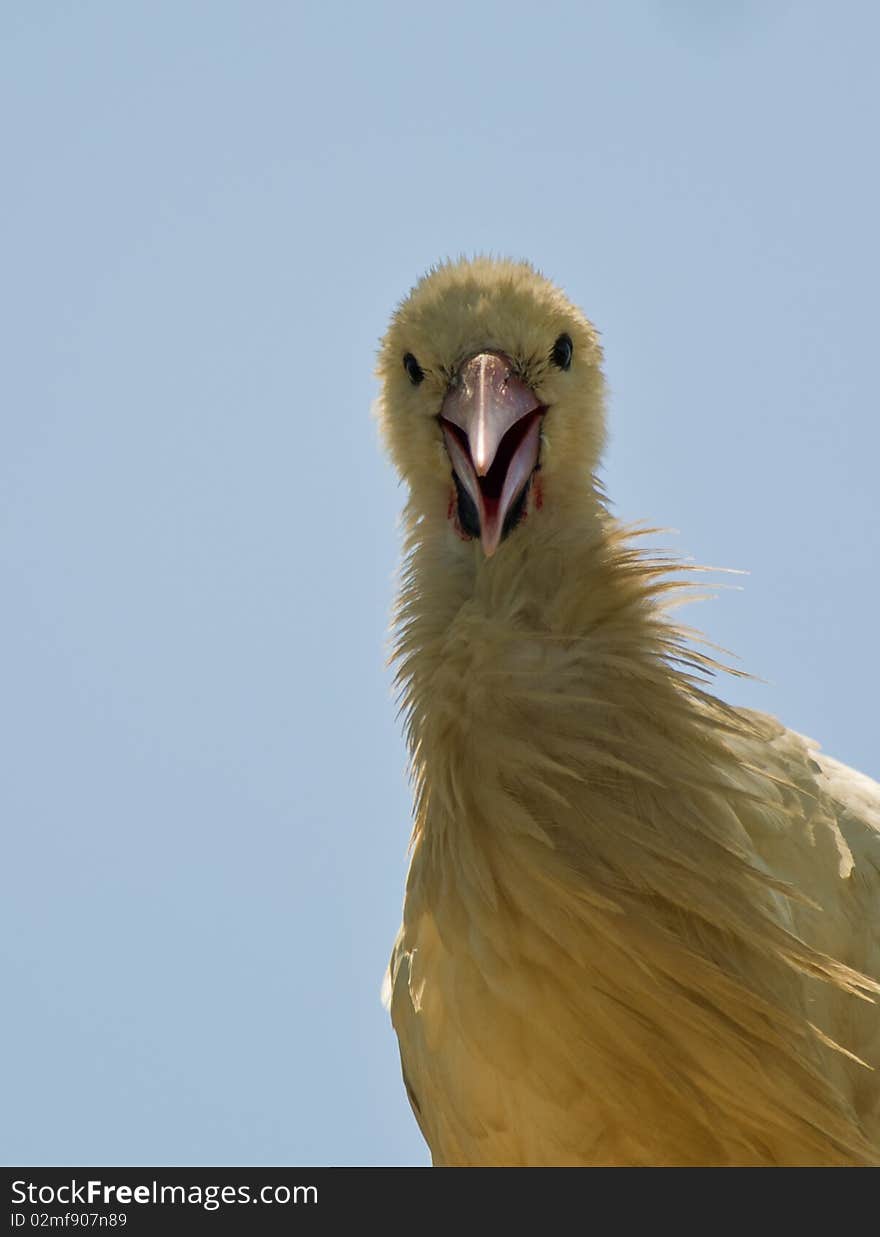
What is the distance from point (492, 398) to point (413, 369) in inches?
20.4

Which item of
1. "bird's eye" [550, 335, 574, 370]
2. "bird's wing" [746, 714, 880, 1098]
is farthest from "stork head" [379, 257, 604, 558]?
"bird's wing" [746, 714, 880, 1098]

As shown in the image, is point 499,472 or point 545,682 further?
point 499,472

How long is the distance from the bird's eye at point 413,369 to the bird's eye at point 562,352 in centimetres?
35

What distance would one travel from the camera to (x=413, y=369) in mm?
4535

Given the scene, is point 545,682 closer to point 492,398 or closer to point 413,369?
point 492,398

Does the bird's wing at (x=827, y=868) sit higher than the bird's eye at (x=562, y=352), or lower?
lower

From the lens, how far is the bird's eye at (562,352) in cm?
444

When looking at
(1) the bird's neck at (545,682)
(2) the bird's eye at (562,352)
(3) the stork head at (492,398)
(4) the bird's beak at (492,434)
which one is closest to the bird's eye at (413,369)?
(3) the stork head at (492,398)

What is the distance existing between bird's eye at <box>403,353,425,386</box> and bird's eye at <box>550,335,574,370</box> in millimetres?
345

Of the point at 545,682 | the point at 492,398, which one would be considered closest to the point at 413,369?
the point at 492,398

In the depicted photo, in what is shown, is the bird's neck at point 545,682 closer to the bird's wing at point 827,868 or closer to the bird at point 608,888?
the bird at point 608,888

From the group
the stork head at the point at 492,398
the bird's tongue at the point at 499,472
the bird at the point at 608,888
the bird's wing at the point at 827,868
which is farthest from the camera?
the stork head at the point at 492,398
